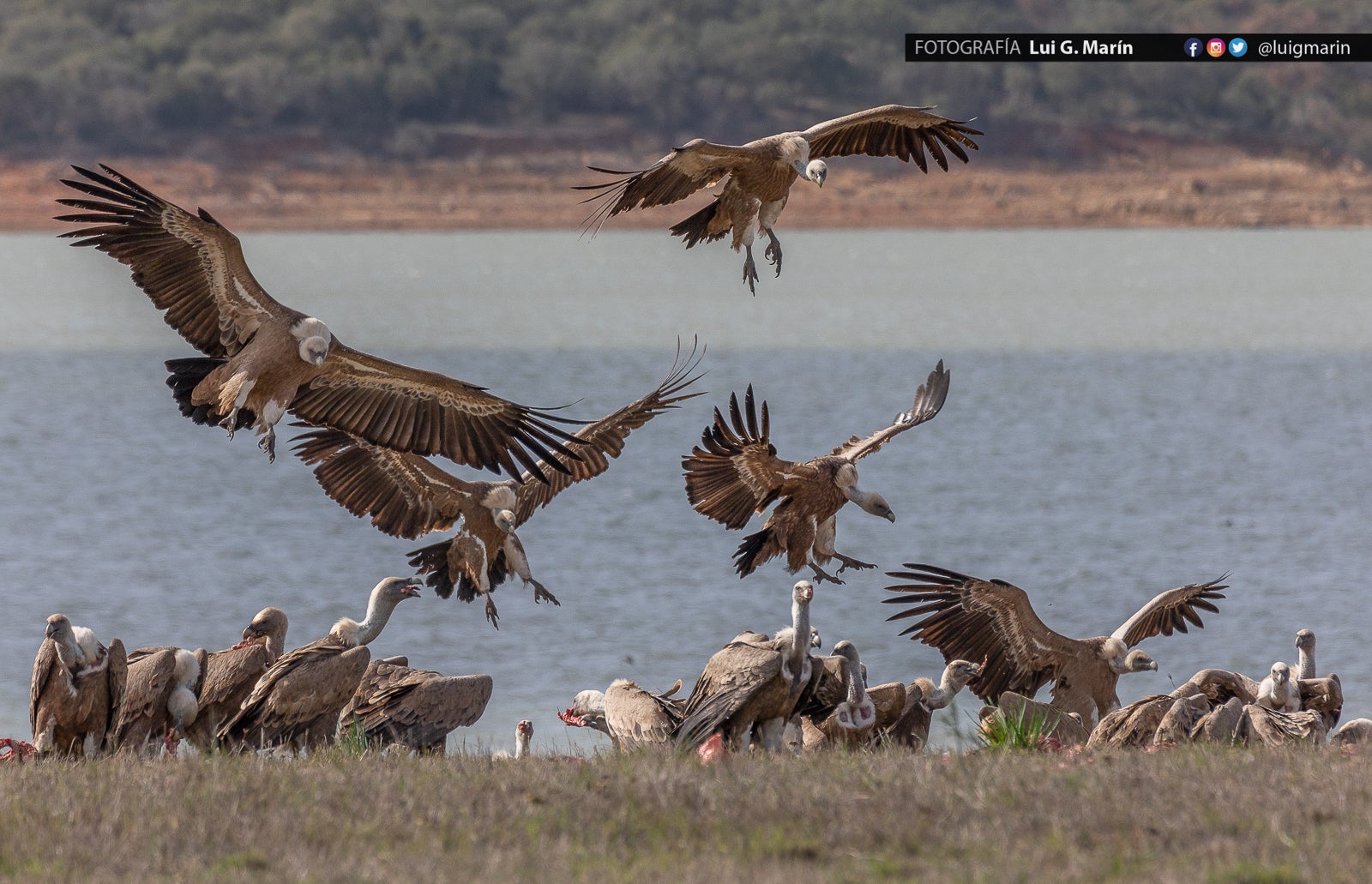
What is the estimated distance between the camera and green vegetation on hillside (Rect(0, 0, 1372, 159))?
6588cm

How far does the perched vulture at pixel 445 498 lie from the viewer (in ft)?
34.4

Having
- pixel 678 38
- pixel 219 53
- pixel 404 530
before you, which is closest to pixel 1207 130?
pixel 678 38

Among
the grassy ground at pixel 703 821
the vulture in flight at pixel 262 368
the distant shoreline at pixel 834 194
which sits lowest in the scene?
the grassy ground at pixel 703 821

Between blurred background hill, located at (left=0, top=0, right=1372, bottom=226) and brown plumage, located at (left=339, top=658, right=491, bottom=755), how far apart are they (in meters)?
53.8

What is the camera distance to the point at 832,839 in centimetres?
604

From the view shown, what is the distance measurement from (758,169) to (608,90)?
201 ft

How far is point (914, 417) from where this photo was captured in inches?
423

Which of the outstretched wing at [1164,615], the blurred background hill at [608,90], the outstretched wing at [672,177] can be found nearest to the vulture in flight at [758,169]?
the outstretched wing at [672,177]

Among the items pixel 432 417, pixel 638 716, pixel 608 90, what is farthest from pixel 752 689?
pixel 608 90

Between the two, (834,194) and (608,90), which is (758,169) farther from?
(608,90)

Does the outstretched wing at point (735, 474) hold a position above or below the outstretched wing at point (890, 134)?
below

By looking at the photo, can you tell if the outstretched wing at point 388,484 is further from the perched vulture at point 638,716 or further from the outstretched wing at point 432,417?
the perched vulture at point 638,716

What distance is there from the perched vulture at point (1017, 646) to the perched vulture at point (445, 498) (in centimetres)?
185

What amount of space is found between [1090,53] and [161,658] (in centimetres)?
1428
